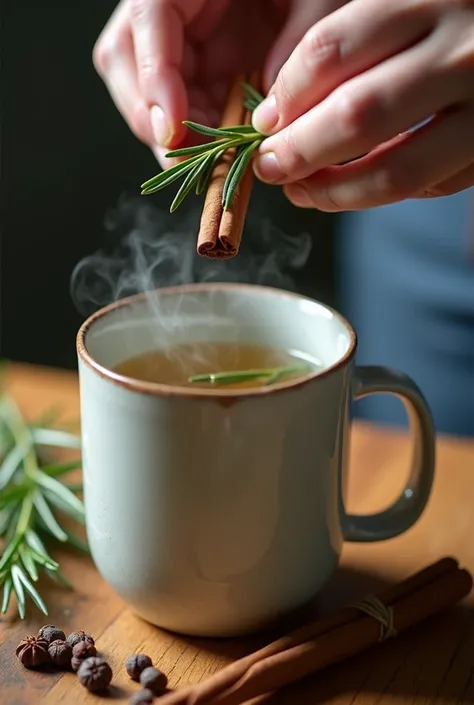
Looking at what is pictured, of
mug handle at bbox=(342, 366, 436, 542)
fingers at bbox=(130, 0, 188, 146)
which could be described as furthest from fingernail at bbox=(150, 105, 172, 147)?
mug handle at bbox=(342, 366, 436, 542)

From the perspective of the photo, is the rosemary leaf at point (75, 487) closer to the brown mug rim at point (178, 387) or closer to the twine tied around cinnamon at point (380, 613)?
the brown mug rim at point (178, 387)

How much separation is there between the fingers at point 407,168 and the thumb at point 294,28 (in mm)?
245

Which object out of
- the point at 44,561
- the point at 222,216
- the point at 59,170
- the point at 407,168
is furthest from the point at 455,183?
the point at 59,170

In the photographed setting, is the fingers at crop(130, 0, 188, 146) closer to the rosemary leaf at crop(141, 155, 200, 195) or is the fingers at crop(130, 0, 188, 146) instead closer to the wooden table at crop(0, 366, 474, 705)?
the rosemary leaf at crop(141, 155, 200, 195)

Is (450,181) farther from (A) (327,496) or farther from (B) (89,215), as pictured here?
(B) (89,215)

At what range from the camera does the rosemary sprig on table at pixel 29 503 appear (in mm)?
916

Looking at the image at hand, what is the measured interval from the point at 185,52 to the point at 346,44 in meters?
0.41

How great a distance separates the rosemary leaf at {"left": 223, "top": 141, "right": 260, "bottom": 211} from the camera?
793 mm

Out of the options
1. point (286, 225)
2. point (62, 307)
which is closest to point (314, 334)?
point (286, 225)

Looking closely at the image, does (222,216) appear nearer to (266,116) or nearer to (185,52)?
(266,116)

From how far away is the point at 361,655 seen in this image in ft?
2.77

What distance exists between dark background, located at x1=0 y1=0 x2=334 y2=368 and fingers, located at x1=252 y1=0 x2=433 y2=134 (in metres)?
1.33

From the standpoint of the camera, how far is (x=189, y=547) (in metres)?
0.79

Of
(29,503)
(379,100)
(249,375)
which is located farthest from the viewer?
(29,503)
